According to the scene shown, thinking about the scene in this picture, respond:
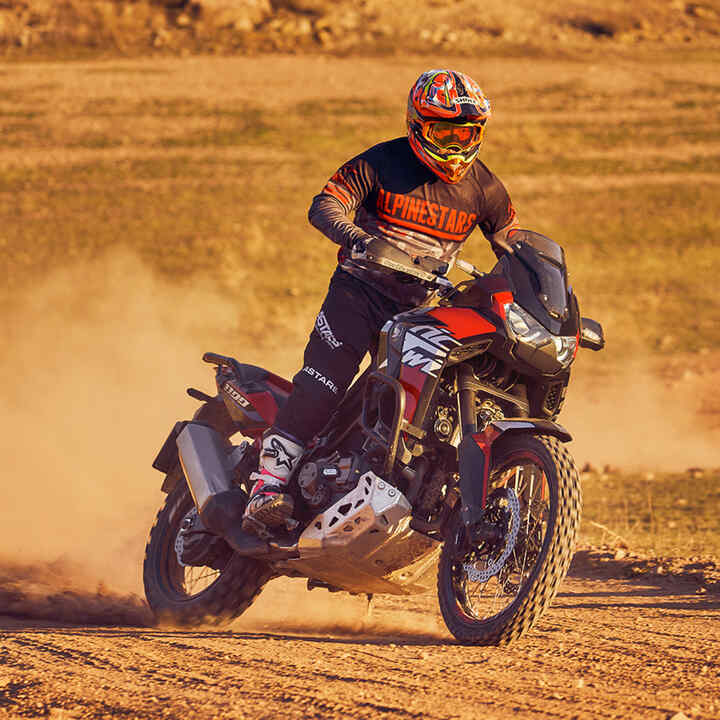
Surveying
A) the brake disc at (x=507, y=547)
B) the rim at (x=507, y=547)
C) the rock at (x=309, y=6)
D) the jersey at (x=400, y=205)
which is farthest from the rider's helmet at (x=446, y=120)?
the rock at (x=309, y=6)

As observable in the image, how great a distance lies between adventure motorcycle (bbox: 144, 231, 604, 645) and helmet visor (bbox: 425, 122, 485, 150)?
0.51 meters

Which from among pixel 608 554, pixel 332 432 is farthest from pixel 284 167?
pixel 332 432

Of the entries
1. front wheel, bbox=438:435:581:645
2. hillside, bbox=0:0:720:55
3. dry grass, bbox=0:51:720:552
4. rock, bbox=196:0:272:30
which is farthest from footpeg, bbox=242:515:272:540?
rock, bbox=196:0:272:30

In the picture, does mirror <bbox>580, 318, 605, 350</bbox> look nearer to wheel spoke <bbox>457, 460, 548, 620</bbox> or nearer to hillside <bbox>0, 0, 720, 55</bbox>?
wheel spoke <bbox>457, 460, 548, 620</bbox>

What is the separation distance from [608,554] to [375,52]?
3037 cm

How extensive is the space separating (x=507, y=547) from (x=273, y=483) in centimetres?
142

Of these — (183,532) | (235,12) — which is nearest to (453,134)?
(183,532)

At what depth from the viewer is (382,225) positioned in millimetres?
6152

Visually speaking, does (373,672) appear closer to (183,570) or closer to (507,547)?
(507,547)

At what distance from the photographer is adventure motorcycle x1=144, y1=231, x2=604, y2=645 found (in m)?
5.36

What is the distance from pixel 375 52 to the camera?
3709 cm

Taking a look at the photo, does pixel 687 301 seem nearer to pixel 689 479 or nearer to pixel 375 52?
pixel 689 479

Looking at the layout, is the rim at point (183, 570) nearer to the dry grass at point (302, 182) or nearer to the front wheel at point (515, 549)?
the front wheel at point (515, 549)

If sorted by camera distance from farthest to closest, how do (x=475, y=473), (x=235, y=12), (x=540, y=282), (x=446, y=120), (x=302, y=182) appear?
(x=235, y=12) → (x=302, y=182) → (x=446, y=120) → (x=540, y=282) → (x=475, y=473)
